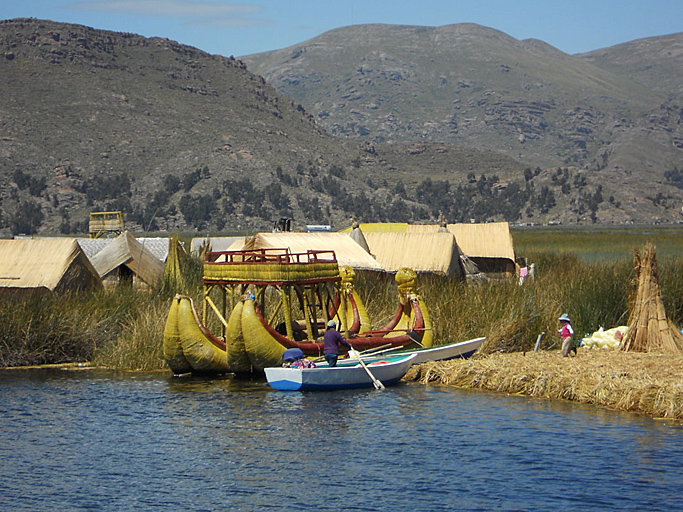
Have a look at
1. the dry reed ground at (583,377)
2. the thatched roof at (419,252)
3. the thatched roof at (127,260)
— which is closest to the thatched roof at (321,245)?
the thatched roof at (419,252)

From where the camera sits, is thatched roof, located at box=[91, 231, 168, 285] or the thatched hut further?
the thatched hut

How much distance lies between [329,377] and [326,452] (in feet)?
14.8

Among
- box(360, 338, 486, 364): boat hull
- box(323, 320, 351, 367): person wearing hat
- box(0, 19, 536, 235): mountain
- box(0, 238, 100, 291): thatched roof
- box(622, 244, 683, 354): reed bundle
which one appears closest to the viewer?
box(323, 320, 351, 367): person wearing hat

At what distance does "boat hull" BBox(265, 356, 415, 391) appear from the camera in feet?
72.4

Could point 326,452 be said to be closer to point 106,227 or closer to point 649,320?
point 649,320

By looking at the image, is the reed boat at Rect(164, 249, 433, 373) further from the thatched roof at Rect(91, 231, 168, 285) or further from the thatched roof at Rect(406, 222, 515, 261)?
the thatched roof at Rect(406, 222, 515, 261)

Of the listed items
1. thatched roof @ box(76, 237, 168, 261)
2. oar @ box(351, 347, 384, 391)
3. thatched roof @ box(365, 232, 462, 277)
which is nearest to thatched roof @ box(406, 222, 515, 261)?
thatched roof @ box(365, 232, 462, 277)

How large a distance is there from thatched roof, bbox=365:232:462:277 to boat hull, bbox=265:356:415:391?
15.7 m

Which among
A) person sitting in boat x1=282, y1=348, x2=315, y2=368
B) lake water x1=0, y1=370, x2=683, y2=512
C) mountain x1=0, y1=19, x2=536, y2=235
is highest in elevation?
mountain x1=0, y1=19, x2=536, y2=235

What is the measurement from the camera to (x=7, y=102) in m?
175

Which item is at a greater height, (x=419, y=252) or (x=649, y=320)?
(x=419, y=252)

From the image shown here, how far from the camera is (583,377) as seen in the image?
21.0 metres

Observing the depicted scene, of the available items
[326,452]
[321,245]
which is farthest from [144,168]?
[326,452]

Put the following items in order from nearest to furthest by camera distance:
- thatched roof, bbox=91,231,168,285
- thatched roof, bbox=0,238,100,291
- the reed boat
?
the reed boat < thatched roof, bbox=0,238,100,291 < thatched roof, bbox=91,231,168,285
